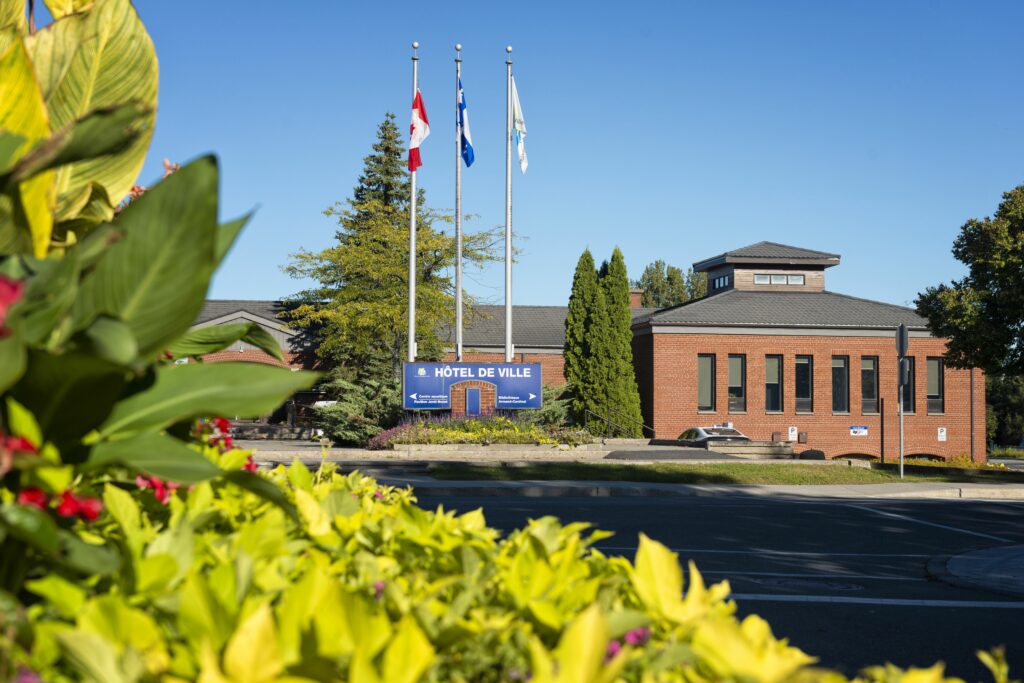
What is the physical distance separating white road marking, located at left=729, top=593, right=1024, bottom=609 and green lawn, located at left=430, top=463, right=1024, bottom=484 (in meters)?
10.9

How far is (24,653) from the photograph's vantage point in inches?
59.5

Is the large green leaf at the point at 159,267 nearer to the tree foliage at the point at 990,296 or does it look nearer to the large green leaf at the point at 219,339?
the large green leaf at the point at 219,339

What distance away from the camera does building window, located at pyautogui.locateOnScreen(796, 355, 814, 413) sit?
4306 cm

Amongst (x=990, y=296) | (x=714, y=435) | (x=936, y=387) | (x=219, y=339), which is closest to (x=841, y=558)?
(x=219, y=339)

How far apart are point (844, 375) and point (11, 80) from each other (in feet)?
146

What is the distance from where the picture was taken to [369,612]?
1.69 metres

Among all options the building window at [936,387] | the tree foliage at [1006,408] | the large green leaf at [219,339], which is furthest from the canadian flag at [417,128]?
the tree foliage at [1006,408]

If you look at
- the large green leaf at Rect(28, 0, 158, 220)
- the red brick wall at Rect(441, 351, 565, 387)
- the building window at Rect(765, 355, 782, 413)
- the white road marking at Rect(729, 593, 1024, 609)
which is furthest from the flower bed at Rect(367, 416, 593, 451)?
the large green leaf at Rect(28, 0, 158, 220)

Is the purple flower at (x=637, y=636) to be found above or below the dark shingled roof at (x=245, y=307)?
below

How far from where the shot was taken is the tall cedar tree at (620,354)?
129 ft

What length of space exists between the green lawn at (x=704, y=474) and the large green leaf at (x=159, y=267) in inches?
702

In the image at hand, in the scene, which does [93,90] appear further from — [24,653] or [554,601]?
[554,601]

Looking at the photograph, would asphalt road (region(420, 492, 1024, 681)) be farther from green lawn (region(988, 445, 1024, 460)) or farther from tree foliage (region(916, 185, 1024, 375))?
green lawn (region(988, 445, 1024, 460))

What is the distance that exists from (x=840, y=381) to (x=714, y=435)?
9.53 meters
